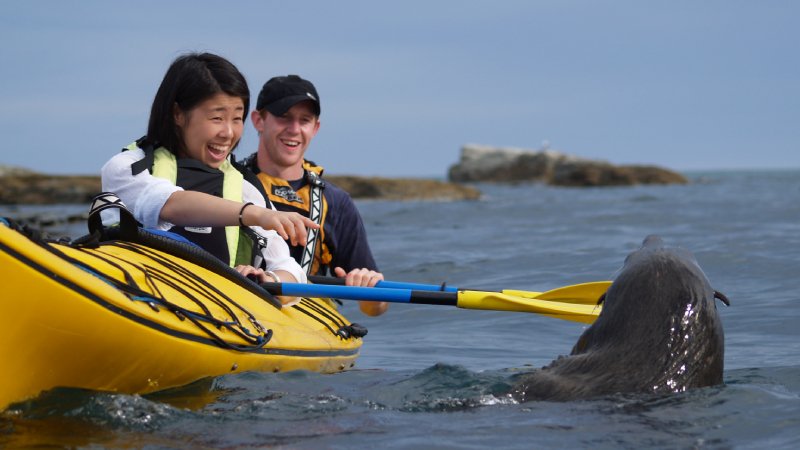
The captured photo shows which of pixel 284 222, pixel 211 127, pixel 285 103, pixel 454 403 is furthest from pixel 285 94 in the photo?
pixel 454 403

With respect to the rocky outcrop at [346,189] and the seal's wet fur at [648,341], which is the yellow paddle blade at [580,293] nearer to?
the seal's wet fur at [648,341]

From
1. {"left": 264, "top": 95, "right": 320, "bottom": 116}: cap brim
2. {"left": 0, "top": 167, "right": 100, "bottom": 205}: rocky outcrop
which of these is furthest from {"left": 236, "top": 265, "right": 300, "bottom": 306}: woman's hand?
{"left": 0, "top": 167, "right": 100, "bottom": 205}: rocky outcrop

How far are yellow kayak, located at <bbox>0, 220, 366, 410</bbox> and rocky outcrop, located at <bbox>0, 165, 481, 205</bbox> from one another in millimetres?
25009

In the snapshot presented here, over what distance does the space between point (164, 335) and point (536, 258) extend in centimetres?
854

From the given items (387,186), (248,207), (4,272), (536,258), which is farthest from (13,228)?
(387,186)

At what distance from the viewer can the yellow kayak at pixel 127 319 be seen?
12.8 feet

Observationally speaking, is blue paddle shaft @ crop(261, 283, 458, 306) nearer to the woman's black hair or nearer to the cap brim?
the woman's black hair

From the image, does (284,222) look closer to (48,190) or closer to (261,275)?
(261,275)

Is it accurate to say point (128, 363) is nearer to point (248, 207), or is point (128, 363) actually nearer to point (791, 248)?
point (248, 207)

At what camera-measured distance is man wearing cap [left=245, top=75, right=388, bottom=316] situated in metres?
6.29

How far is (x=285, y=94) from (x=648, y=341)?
9.47 ft

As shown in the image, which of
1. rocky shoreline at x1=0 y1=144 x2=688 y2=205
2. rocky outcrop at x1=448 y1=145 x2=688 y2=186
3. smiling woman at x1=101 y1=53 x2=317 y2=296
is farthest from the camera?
rocky outcrop at x1=448 y1=145 x2=688 y2=186

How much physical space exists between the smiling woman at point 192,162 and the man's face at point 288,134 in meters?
0.82

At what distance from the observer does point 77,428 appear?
4.02 m
